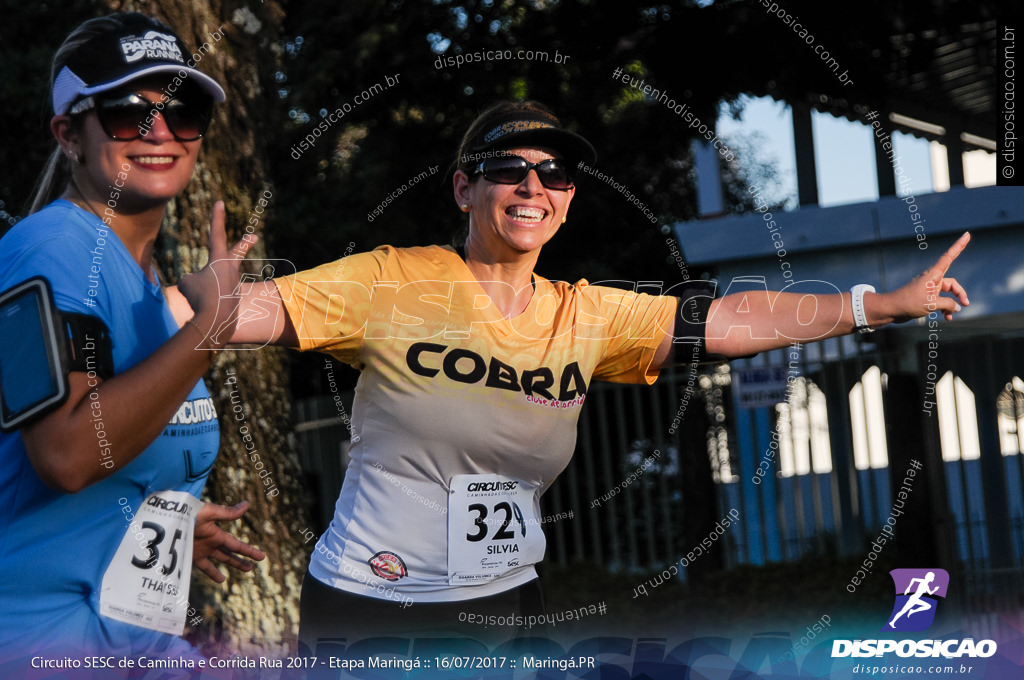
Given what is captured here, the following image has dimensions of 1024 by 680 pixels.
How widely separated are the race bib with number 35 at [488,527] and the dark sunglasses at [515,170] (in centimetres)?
80

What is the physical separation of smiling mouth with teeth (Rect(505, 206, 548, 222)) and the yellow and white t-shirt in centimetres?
20

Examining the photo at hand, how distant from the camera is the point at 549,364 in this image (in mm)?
2758

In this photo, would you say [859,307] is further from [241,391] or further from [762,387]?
[762,387]

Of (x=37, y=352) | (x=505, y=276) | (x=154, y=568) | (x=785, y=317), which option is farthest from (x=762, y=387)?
(x=37, y=352)

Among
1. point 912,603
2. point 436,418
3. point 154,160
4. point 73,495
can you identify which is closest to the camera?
point 73,495

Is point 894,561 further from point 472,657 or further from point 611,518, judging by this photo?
point 472,657

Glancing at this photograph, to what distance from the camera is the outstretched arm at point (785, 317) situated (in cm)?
278

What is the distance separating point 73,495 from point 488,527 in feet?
3.46

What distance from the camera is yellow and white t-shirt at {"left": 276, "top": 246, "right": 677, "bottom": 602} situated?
2.62 m

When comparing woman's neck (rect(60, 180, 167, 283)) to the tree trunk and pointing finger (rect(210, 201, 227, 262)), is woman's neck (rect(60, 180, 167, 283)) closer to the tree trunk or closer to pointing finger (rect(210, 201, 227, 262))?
pointing finger (rect(210, 201, 227, 262))

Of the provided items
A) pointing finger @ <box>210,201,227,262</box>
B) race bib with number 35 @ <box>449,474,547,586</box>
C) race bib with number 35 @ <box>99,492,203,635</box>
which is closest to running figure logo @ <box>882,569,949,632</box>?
race bib with number 35 @ <box>449,474,547,586</box>

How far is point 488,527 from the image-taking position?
8.86 feet

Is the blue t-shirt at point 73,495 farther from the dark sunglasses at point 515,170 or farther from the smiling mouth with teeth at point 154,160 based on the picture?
the dark sunglasses at point 515,170

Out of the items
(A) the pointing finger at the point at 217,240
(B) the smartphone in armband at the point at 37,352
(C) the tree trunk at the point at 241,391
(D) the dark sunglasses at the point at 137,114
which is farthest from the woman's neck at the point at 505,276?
(C) the tree trunk at the point at 241,391
